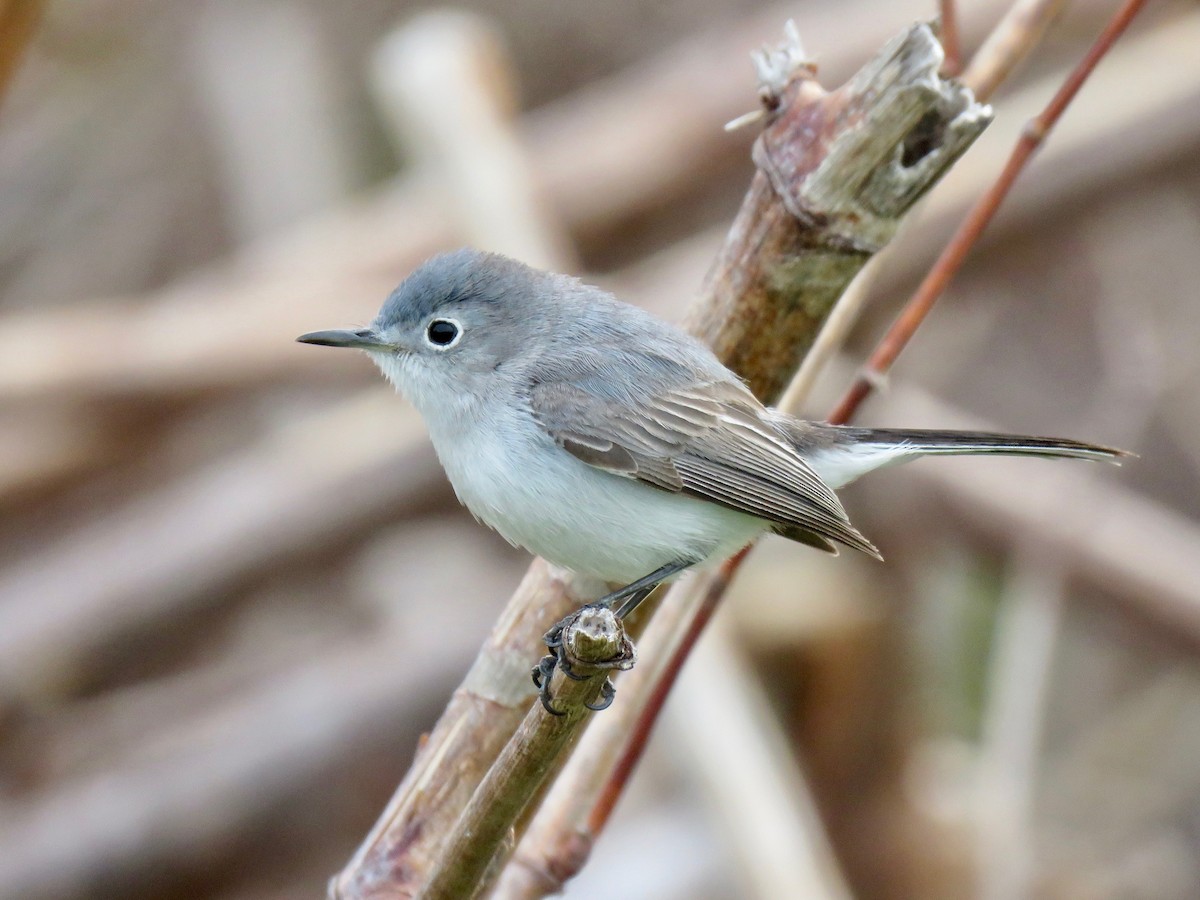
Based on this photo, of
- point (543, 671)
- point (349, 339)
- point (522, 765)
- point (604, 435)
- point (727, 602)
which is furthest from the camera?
point (727, 602)

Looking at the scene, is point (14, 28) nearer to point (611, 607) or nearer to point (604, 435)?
point (604, 435)

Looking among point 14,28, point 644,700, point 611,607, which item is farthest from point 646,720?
point 14,28

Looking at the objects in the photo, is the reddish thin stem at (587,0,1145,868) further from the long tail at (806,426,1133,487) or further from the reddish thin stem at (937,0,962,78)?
the long tail at (806,426,1133,487)

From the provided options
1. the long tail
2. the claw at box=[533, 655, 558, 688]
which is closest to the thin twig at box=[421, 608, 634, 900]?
the claw at box=[533, 655, 558, 688]

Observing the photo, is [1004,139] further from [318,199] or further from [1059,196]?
[318,199]

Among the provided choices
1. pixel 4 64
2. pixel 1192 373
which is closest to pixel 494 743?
pixel 4 64

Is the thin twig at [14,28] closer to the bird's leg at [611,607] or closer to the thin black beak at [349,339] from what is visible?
the thin black beak at [349,339]

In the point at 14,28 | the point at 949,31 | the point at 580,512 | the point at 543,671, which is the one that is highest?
the point at 949,31
